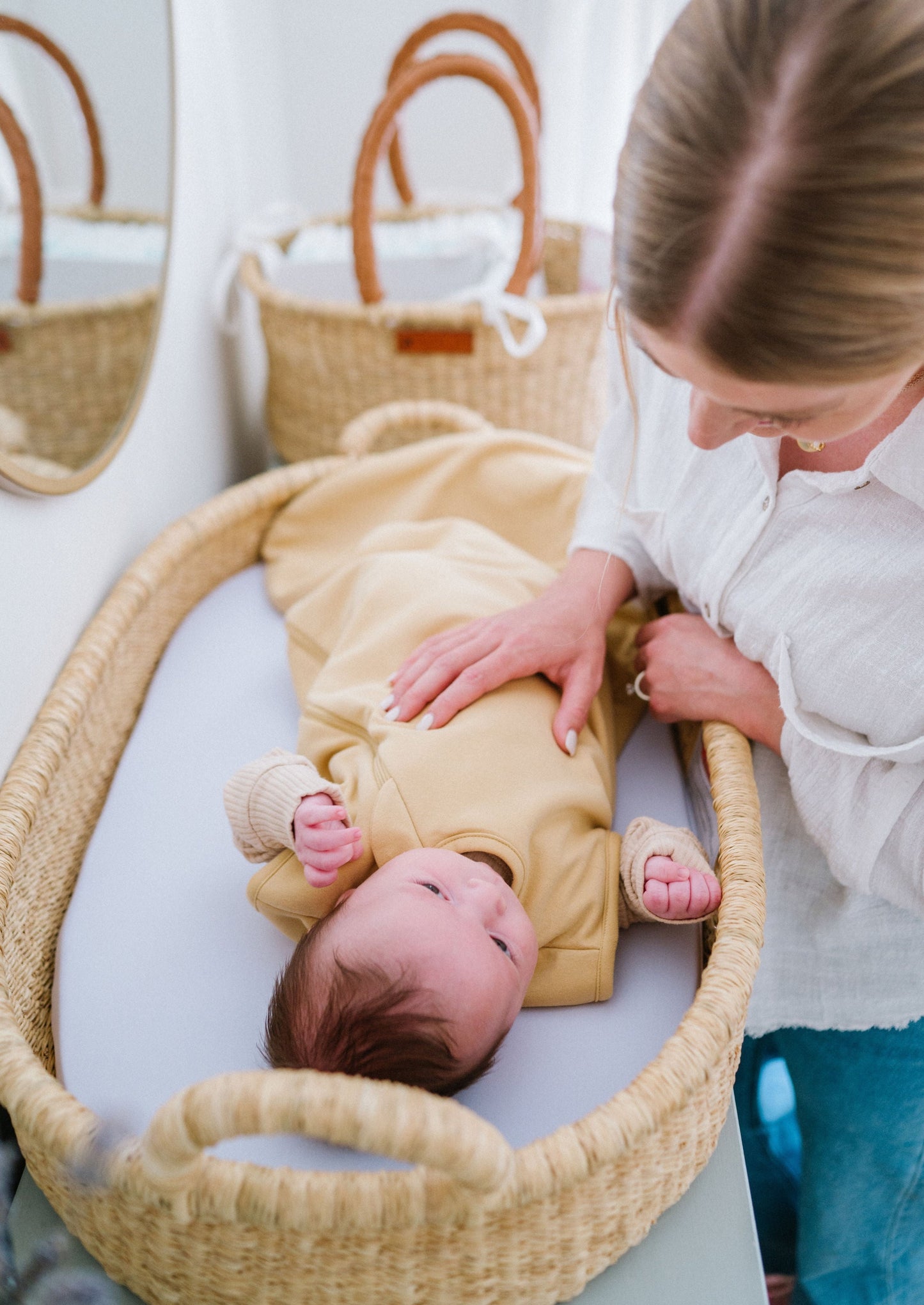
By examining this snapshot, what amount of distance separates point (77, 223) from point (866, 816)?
1.00 meters

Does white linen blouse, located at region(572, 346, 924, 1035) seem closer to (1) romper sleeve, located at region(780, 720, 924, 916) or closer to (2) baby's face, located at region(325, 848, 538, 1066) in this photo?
(1) romper sleeve, located at region(780, 720, 924, 916)

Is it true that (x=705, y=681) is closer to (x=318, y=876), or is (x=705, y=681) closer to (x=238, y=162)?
(x=318, y=876)

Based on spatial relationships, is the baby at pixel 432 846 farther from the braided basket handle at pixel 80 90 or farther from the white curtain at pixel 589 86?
the white curtain at pixel 589 86

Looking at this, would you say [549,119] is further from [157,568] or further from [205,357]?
[157,568]

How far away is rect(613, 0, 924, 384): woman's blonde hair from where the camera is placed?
1.51 feet

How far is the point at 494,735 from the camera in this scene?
2.96ft

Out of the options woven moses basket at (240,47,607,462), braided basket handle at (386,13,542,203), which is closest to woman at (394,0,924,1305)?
woven moses basket at (240,47,607,462)

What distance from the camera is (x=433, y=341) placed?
4.95ft

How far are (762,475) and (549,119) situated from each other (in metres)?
1.51

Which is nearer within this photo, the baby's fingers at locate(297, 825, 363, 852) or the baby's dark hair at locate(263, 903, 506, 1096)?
the baby's dark hair at locate(263, 903, 506, 1096)

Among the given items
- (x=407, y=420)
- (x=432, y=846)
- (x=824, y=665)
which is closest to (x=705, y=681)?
(x=824, y=665)

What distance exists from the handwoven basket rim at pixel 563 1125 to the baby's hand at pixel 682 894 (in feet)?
0.06

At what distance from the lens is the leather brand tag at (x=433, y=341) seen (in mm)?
1497

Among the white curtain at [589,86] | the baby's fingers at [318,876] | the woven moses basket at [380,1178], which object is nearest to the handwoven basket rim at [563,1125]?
the woven moses basket at [380,1178]
